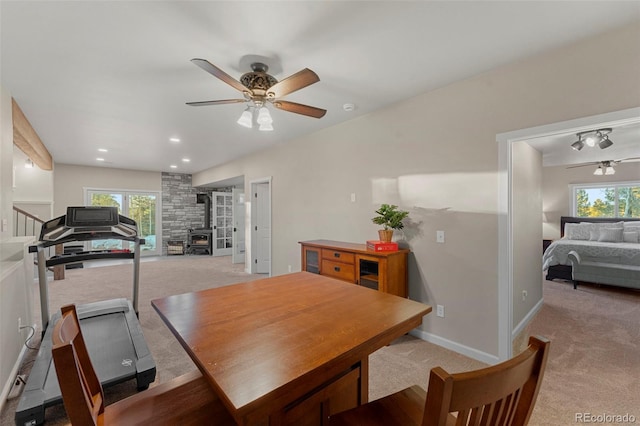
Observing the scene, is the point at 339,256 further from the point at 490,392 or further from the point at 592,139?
the point at 592,139

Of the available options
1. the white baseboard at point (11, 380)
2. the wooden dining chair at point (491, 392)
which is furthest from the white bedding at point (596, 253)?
the white baseboard at point (11, 380)

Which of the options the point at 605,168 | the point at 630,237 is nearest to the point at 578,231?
the point at 630,237

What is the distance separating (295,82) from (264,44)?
1.25 feet

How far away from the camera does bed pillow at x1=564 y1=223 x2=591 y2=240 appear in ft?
19.9

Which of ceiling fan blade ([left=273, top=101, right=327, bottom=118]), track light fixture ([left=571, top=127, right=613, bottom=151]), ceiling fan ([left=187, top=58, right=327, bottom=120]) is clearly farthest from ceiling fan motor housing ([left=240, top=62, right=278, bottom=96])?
track light fixture ([left=571, top=127, right=613, bottom=151])

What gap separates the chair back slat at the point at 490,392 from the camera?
0.62m

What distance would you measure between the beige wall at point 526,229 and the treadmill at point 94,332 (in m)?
3.74

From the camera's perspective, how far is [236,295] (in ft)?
5.16

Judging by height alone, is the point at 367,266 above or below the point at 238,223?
below

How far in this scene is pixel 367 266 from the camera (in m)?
3.01

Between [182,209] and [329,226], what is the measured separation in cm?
671

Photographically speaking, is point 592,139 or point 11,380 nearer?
point 11,380

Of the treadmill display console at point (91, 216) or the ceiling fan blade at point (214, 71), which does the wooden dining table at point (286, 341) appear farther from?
the treadmill display console at point (91, 216)

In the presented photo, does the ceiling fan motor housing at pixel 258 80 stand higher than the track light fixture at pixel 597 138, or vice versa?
the ceiling fan motor housing at pixel 258 80
